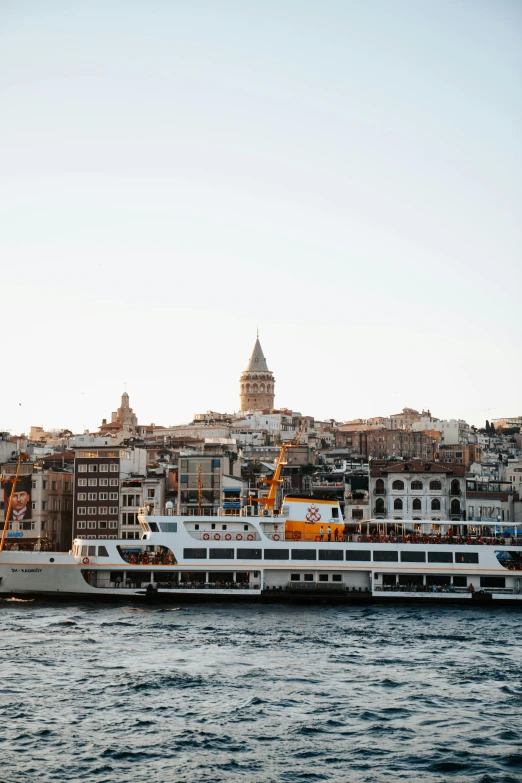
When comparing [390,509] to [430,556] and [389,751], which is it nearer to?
[430,556]

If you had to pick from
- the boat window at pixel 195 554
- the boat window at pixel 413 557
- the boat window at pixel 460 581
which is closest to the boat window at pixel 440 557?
the boat window at pixel 413 557

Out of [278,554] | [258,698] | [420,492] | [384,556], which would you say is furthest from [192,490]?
[258,698]

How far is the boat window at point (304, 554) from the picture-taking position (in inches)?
2149

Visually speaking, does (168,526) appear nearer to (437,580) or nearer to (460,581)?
(437,580)

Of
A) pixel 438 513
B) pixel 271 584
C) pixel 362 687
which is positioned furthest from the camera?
pixel 438 513

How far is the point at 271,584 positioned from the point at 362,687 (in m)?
20.6

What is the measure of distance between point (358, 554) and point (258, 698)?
22.8m

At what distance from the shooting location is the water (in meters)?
26.2

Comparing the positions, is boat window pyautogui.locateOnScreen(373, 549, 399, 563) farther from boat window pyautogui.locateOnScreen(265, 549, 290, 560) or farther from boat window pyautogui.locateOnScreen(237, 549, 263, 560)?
boat window pyautogui.locateOnScreen(237, 549, 263, 560)

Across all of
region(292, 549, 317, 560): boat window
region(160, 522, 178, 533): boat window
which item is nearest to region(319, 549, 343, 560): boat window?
region(292, 549, 317, 560): boat window

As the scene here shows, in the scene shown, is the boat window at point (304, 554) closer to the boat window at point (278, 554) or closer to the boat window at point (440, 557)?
the boat window at point (278, 554)

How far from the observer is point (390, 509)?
276ft

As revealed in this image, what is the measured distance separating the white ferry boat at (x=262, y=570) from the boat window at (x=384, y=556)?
51mm

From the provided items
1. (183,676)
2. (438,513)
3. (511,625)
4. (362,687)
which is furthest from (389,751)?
(438,513)
